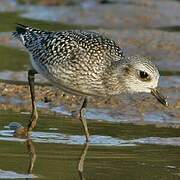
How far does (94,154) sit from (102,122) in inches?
68.5

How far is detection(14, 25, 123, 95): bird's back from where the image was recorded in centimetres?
992

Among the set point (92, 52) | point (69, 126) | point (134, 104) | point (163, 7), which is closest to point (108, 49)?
point (92, 52)

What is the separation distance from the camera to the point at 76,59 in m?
10.0

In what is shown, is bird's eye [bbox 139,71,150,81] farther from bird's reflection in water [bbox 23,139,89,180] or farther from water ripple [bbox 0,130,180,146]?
bird's reflection in water [bbox 23,139,89,180]

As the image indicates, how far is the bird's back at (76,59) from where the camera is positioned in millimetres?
9922

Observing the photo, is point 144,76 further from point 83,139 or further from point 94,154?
point 94,154

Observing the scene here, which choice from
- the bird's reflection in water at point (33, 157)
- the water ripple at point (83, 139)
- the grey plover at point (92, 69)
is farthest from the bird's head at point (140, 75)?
the bird's reflection in water at point (33, 157)

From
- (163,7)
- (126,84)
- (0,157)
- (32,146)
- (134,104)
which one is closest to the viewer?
(0,157)

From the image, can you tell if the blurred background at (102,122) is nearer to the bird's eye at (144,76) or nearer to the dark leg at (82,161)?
the dark leg at (82,161)

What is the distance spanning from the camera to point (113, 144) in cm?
956

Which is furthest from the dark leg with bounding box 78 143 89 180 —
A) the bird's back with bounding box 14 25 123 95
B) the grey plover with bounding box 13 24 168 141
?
the bird's back with bounding box 14 25 123 95

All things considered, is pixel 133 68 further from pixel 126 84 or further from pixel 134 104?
pixel 134 104

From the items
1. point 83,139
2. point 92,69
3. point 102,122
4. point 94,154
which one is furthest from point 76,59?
point 94,154

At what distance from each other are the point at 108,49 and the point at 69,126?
3.28ft
